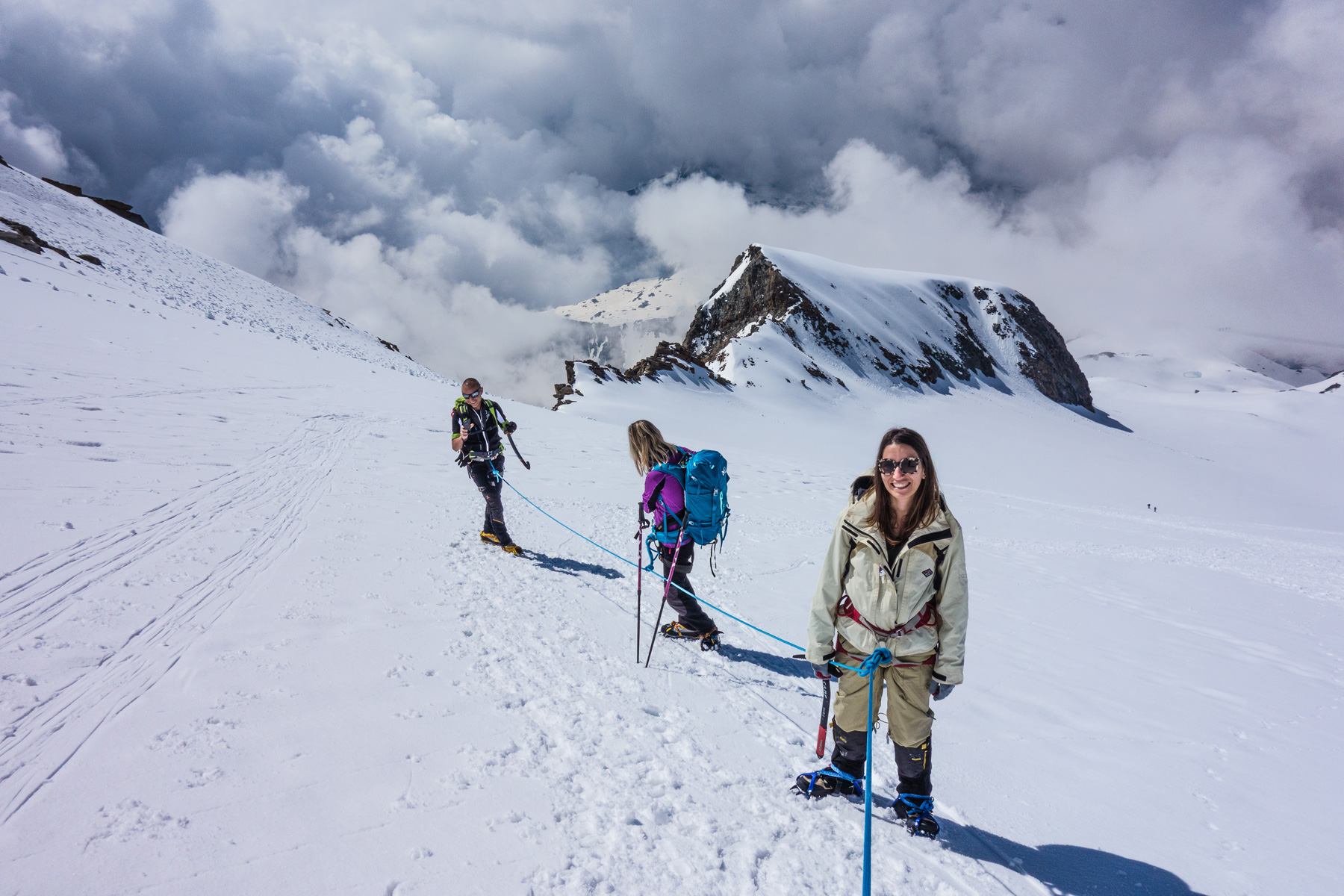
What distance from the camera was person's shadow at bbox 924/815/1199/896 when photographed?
269 centimetres

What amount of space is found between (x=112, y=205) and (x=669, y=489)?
3389 inches

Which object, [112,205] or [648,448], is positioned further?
[112,205]

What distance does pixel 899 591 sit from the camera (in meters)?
2.64

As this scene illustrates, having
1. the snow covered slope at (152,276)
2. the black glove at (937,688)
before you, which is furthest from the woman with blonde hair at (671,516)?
the snow covered slope at (152,276)

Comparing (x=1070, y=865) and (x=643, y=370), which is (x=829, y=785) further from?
(x=643, y=370)

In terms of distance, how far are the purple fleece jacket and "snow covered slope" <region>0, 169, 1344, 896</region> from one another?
1.34 m

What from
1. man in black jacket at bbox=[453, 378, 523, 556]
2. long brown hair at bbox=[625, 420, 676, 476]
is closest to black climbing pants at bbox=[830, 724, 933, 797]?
long brown hair at bbox=[625, 420, 676, 476]

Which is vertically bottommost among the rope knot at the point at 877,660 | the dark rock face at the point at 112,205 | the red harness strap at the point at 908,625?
the rope knot at the point at 877,660

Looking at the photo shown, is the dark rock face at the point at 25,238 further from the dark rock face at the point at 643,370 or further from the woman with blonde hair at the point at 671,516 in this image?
the woman with blonde hair at the point at 671,516

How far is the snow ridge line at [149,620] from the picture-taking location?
2859 millimetres

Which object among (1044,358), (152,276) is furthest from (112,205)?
(1044,358)

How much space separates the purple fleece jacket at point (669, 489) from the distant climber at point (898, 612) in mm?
1901

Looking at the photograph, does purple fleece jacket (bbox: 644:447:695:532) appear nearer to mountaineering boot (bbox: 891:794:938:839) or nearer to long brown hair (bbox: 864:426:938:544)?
long brown hair (bbox: 864:426:938:544)

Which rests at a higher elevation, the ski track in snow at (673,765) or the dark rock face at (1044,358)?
the dark rock face at (1044,358)
